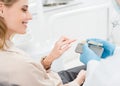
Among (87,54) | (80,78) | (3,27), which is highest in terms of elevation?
(3,27)

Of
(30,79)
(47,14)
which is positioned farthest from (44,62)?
(47,14)

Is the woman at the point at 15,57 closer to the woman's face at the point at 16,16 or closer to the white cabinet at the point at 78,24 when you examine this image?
the woman's face at the point at 16,16

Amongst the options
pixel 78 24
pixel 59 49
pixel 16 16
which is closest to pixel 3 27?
pixel 16 16

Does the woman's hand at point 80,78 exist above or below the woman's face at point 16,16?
below

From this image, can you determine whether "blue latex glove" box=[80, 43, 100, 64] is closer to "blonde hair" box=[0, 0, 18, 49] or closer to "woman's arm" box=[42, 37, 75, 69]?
"woman's arm" box=[42, 37, 75, 69]

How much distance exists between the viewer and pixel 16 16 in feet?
3.47

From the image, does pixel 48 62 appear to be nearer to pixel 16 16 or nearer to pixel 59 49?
pixel 59 49

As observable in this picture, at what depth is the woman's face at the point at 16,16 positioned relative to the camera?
104cm

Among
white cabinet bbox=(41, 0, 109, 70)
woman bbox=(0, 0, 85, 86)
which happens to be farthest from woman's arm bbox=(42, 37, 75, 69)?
white cabinet bbox=(41, 0, 109, 70)

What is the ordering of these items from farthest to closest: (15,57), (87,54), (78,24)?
(78,24) → (87,54) → (15,57)

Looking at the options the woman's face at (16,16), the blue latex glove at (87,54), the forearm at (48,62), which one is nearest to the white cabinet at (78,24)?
the forearm at (48,62)

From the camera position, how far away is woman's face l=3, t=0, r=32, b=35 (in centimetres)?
104

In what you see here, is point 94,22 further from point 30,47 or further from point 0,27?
point 0,27

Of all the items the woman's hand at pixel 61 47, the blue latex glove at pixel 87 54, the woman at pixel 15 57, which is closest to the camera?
the woman at pixel 15 57
